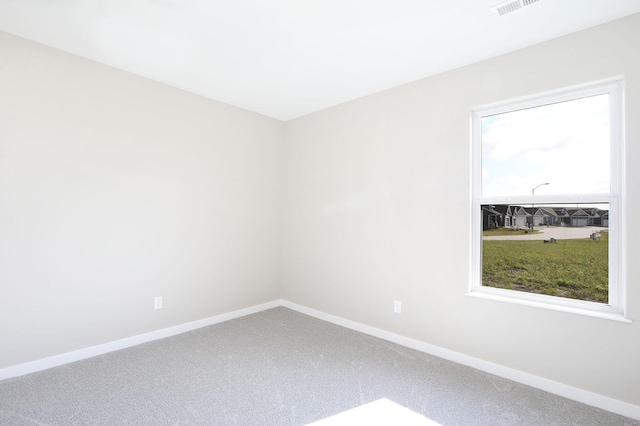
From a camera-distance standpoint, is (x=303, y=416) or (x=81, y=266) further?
(x=81, y=266)

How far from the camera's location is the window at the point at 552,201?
2.23 m

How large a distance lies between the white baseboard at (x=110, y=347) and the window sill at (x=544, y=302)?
8.60 feet

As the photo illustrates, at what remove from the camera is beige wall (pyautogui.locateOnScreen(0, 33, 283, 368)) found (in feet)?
8.05

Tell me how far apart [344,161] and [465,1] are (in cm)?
194

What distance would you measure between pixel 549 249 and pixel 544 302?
0.40 m

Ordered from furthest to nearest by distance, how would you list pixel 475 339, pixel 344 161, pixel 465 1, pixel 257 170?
pixel 257 170 → pixel 344 161 → pixel 475 339 → pixel 465 1

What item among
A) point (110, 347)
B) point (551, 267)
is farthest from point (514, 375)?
point (110, 347)

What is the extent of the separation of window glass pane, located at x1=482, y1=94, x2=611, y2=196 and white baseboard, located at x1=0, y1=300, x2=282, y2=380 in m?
3.03

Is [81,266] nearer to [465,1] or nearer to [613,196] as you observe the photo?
[465,1]

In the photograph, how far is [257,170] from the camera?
4.13 meters

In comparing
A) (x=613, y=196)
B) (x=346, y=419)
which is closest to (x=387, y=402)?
(x=346, y=419)

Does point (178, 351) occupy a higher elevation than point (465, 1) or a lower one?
lower

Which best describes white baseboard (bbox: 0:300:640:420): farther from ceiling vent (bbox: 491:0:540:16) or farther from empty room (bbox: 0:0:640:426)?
ceiling vent (bbox: 491:0:540:16)

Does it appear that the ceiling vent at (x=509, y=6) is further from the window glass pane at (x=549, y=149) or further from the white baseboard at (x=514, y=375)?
the white baseboard at (x=514, y=375)
